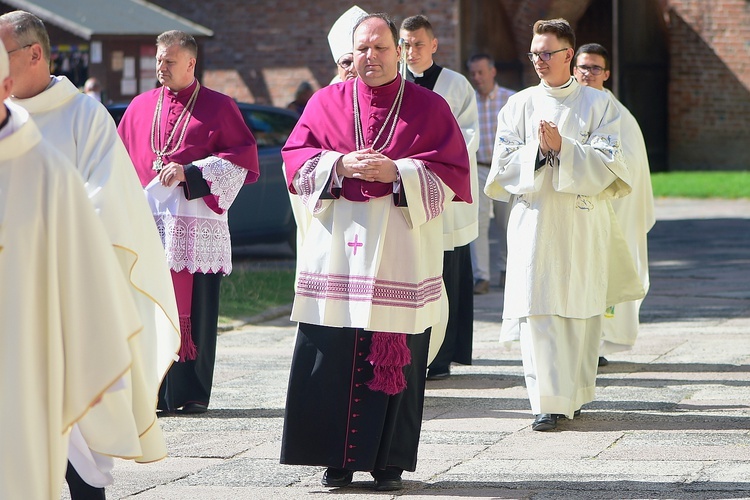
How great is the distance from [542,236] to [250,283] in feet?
20.0

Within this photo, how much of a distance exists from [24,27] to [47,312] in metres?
1.31

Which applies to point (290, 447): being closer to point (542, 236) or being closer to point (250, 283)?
point (542, 236)

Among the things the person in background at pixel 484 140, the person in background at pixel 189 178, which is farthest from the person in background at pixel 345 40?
the person in background at pixel 484 140

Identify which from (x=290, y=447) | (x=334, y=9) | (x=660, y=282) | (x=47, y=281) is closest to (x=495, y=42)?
(x=334, y=9)

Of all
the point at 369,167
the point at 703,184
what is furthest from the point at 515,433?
the point at 703,184

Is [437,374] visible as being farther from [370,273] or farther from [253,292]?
[253,292]

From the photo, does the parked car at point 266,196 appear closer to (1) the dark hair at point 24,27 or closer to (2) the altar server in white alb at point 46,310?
(1) the dark hair at point 24,27

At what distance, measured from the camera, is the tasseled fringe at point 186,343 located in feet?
23.9

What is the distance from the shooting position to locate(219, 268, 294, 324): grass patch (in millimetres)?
11155

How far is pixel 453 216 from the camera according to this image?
821cm

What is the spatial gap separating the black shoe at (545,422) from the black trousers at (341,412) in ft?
3.88

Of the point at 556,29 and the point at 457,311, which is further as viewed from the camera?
the point at 457,311

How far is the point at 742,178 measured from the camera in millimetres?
25359

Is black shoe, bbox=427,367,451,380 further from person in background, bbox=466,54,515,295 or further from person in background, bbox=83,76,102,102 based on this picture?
person in background, bbox=83,76,102,102
